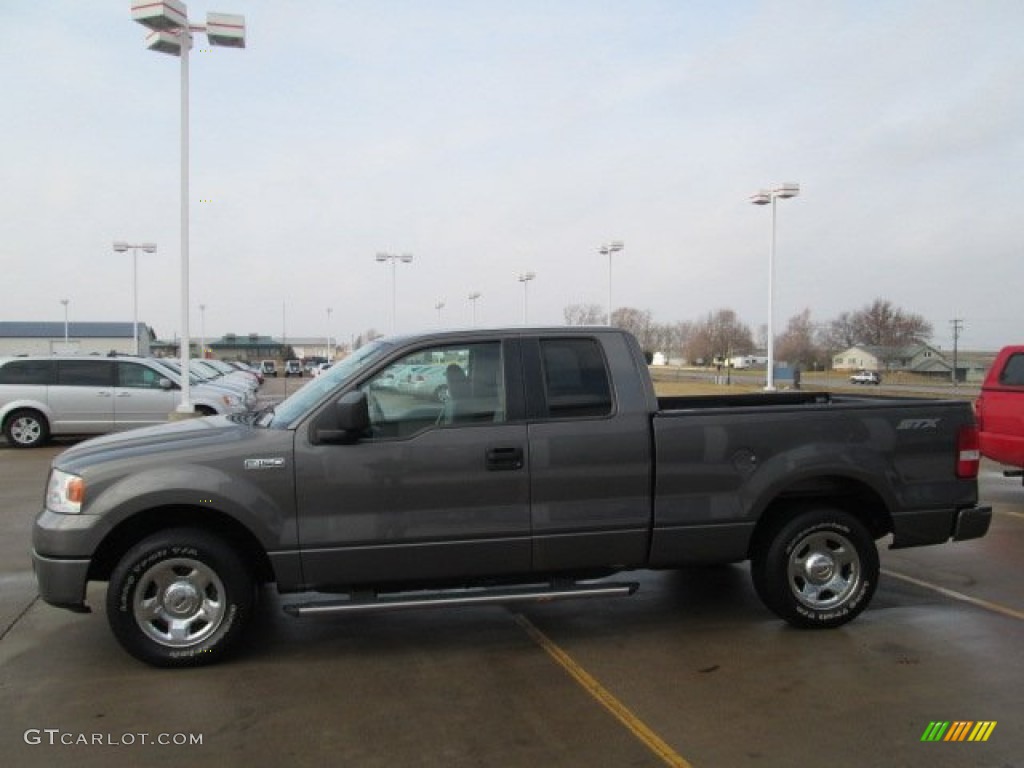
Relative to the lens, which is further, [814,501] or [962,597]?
[962,597]

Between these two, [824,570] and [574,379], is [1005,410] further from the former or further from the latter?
[574,379]

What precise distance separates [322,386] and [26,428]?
41.0 feet

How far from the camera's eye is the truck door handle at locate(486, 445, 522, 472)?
468 centimetres

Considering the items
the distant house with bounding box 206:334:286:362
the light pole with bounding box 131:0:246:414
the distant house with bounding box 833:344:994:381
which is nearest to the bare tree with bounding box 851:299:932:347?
the distant house with bounding box 833:344:994:381

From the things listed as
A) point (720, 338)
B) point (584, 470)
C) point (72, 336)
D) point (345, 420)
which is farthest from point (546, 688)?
point (72, 336)

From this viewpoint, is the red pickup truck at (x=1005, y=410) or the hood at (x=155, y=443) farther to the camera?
the red pickup truck at (x=1005, y=410)

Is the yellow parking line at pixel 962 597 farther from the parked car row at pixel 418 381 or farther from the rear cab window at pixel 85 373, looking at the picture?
the rear cab window at pixel 85 373

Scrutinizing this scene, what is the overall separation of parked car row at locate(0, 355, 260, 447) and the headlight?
10.6 meters

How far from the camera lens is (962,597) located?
5.82 m

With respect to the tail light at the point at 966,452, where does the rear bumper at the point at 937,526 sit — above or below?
below

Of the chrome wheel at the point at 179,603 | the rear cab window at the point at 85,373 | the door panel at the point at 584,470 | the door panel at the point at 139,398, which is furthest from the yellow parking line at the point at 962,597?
the rear cab window at the point at 85,373

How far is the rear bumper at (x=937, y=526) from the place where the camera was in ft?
17.2

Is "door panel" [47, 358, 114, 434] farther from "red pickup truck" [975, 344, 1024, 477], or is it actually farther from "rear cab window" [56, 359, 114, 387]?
"red pickup truck" [975, 344, 1024, 477]

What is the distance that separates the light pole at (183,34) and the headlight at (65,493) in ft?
34.8
